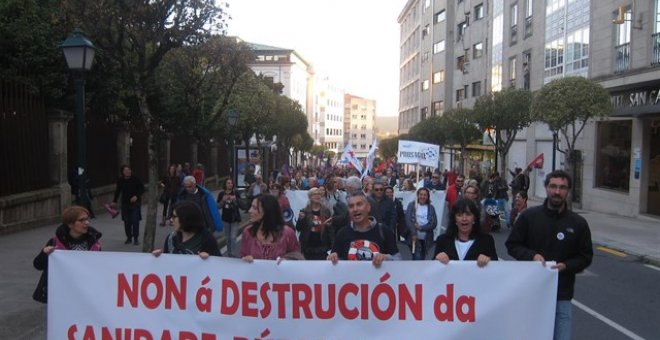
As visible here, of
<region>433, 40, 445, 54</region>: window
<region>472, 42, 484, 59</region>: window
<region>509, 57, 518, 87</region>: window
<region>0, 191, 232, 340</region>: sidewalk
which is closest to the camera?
<region>0, 191, 232, 340</region>: sidewalk

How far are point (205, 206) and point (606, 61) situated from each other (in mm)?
19247

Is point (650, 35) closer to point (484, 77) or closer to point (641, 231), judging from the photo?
point (641, 231)

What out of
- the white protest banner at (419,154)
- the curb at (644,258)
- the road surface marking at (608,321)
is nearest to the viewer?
the road surface marking at (608,321)

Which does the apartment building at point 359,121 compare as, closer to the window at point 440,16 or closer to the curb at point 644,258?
the window at point 440,16

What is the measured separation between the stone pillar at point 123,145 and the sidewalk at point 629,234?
14805 millimetres

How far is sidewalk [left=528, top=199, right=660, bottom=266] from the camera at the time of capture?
1302 cm

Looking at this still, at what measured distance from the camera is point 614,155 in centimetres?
2366

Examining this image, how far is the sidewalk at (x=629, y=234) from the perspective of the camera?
42.7 feet

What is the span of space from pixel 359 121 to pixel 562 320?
185551 mm

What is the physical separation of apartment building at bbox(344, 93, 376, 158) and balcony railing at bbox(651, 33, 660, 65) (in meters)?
163

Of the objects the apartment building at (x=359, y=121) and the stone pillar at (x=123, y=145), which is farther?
the apartment building at (x=359, y=121)

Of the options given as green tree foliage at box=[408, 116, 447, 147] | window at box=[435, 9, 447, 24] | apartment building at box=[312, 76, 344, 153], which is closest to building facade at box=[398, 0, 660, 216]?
green tree foliage at box=[408, 116, 447, 147]

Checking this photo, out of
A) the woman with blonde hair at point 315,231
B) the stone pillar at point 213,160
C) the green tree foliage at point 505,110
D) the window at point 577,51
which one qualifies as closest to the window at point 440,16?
the green tree foliage at point 505,110

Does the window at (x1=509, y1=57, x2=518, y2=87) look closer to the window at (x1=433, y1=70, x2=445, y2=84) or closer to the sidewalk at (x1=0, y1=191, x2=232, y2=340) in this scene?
the window at (x1=433, y1=70, x2=445, y2=84)
